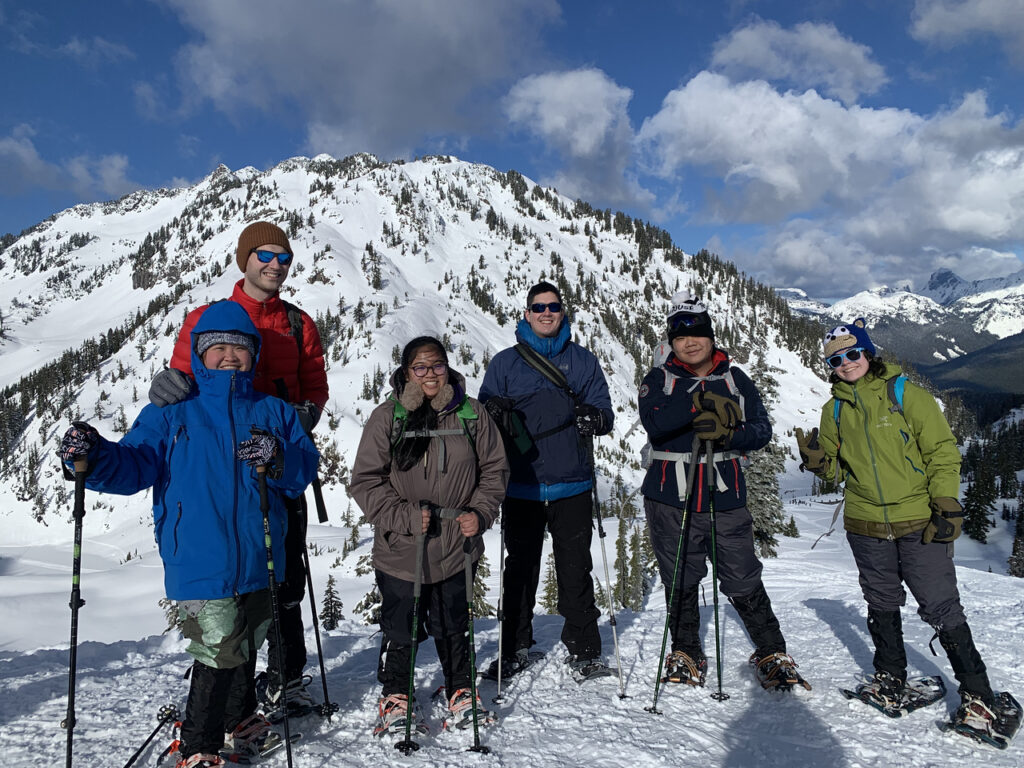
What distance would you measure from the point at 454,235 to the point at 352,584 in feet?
338

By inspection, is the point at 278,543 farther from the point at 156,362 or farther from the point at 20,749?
the point at 156,362

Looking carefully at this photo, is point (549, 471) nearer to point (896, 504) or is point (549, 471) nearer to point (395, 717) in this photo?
point (395, 717)

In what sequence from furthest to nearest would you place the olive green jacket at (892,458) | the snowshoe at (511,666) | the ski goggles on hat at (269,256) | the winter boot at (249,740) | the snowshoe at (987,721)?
the snowshoe at (511,666)
the ski goggles on hat at (269,256)
the olive green jacket at (892,458)
the snowshoe at (987,721)
the winter boot at (249,740)

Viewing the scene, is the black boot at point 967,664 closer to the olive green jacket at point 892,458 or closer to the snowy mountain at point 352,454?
the snowy mountain at point 352,454

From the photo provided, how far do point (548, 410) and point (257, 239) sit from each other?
9.37 feet

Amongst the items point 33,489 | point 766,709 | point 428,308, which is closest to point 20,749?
point 766,709

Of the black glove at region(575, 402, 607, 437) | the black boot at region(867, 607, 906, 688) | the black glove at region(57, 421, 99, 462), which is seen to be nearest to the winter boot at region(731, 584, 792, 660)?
the black boot at region(867, 607, 906, 688)

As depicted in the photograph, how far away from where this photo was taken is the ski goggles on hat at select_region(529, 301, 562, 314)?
4930mm

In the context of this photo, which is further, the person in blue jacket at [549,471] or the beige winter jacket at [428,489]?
the person in blue jacket at [549,471]

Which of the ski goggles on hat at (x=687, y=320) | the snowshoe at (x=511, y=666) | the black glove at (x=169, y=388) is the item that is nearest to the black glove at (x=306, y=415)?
the black glove at (x=169, y=388)

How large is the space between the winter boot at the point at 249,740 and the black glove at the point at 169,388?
2141 millimetres

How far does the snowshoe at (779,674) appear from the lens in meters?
4.56

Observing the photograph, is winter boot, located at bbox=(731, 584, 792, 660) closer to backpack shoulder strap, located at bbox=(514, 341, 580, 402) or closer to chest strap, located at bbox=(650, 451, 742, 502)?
chest strap, located at bbox=(650, 451, 742, 502)

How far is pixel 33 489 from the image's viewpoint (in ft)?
204
